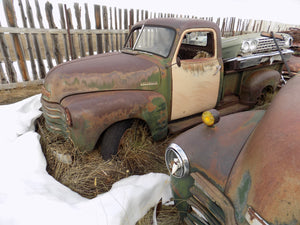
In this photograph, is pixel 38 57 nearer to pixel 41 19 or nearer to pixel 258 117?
pixel 41 19

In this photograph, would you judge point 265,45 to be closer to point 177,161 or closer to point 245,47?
point 245,47

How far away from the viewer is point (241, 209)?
104 centimetres

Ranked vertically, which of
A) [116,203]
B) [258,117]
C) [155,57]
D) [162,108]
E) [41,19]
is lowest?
[116,203]

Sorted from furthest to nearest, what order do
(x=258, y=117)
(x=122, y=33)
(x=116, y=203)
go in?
(x=122, y=33) < (x=116, y=203) < (x=258, y=117)

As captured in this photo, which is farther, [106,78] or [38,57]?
[38,57]

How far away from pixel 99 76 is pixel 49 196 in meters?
1.31

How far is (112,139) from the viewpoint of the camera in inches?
90.3

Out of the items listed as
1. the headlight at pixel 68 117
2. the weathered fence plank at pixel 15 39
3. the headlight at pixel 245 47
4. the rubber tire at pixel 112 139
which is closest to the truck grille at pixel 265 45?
the headlight at pixel 245 47

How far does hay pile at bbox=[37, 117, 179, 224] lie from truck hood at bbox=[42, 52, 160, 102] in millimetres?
550

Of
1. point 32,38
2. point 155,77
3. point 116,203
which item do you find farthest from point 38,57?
point 116,203

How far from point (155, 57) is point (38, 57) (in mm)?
3956

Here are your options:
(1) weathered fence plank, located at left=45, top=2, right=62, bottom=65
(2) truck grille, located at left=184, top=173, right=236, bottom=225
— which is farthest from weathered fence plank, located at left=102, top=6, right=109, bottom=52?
(2) truck grille, located at left=184, top=173, right=236, bottom=225

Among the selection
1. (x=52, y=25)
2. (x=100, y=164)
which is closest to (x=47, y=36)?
A: (x=52, y=25)

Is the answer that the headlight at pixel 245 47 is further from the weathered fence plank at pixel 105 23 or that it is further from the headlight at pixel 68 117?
the weathered fence plank at pixel 105 23
